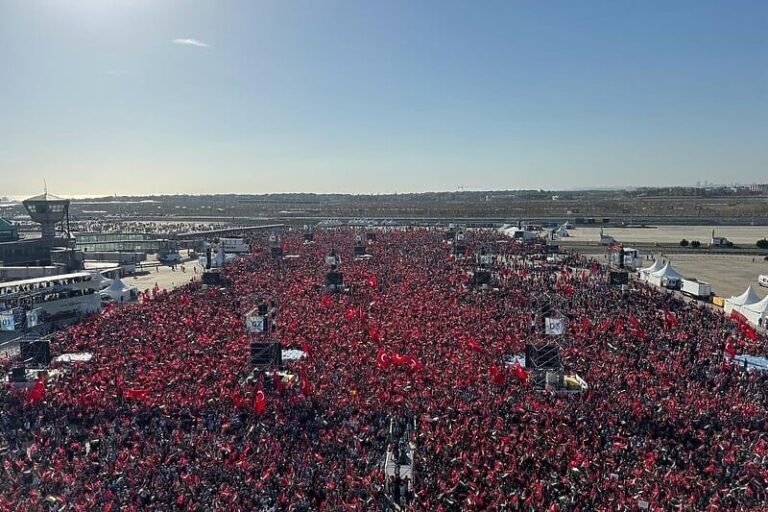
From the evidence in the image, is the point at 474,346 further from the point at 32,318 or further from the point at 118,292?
the point at 118,292

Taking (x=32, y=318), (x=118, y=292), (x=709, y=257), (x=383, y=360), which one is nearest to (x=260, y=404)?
(x=383, y=360)

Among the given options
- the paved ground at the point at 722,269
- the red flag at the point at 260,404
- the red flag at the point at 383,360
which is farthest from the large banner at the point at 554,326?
the paved ground at the point at 722,269

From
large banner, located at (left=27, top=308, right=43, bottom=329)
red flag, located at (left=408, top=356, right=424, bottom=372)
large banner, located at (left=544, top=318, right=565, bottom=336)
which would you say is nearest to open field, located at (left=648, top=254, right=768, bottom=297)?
large banner, located at (left=544, top=318, right=565, bottom=336)

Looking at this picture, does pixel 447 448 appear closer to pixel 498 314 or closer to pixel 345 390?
pixel 345 390

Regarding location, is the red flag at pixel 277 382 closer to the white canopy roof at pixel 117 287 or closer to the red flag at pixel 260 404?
the red flag at pixel 260 404

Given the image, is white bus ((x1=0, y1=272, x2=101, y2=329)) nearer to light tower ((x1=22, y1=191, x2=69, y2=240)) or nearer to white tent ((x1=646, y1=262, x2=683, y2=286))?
light tower ((x1=22, y1=191, x2=69, y2=240))
